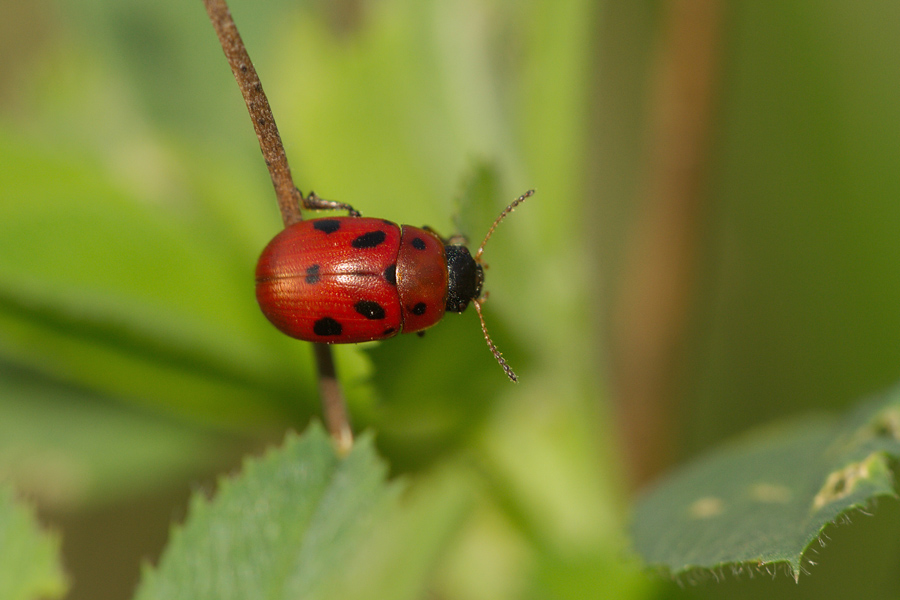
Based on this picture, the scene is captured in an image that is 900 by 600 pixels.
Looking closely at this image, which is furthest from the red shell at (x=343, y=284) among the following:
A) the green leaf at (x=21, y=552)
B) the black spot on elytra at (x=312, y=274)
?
the green leaf at (x=21, y=552)

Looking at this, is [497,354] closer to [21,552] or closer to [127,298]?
[127,298]

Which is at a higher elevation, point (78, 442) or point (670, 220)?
point (670, 220)

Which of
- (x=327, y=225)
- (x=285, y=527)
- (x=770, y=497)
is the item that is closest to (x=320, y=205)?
(x=327, y=225)

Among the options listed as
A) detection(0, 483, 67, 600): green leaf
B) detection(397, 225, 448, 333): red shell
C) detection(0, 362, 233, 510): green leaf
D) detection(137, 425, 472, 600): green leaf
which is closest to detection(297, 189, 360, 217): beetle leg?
detection(397, 225, 448, 333): red shell

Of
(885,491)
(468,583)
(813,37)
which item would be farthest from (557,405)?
(813,37)

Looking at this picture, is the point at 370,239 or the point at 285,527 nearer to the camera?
the point at 285,527

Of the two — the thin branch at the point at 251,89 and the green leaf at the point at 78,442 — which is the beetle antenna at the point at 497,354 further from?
the green leaf at the point at 78,442

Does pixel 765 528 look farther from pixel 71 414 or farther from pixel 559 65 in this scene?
pixel 71 414
